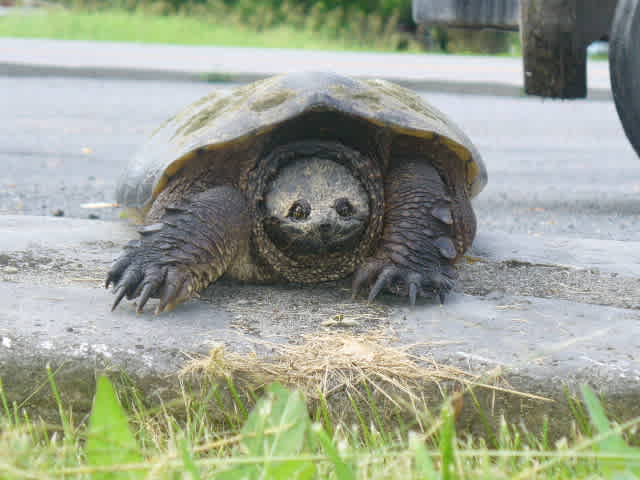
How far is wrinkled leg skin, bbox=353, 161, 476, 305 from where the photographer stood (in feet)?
7.06

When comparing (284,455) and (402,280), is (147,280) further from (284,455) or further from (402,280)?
(284,455)

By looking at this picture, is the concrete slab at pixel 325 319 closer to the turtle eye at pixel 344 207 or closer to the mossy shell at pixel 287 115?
the turtle eye at pixel 344 207

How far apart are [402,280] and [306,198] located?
1.02 ft

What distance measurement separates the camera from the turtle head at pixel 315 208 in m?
2.15

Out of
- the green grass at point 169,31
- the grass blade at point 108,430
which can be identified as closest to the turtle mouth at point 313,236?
the grass blade at point 108,430

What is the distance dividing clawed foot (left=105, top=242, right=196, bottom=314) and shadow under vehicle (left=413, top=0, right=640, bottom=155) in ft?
4.47

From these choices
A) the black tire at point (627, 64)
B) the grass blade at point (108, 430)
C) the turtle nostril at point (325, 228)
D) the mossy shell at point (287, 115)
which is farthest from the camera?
the black tire at point (627, 64)

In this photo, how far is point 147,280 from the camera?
6.54 feet

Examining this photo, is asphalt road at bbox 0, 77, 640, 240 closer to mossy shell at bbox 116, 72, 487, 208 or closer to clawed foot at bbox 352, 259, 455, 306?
mossy shell at bbox 116, 72, 487, 208

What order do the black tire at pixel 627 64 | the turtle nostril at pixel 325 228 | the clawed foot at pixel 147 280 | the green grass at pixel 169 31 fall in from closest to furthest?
the clawed foot at pixel 147 280, the turtle nostril at pixel 325 228, the black tire at pixel 627 64, the green grass at pixel 169 31

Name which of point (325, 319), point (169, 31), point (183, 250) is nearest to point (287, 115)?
point (183, 250)

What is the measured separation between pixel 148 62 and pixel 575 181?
7805mm

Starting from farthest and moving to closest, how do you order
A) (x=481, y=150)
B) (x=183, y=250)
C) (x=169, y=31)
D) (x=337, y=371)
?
(x=169, y=31), (x=481, y=150), (x=183, y=250), (x=337, y=371)

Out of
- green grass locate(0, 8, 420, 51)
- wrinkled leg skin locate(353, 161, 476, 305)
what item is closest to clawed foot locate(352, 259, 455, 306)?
wrinkled leg skin locate(353, 161, 476, 305)
